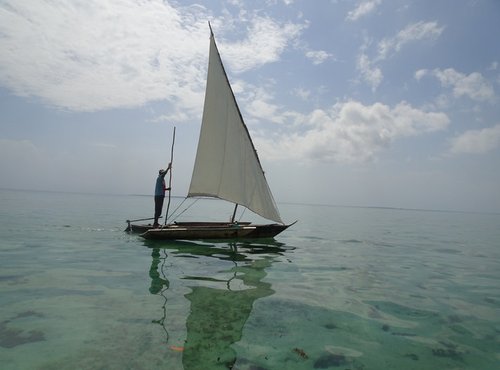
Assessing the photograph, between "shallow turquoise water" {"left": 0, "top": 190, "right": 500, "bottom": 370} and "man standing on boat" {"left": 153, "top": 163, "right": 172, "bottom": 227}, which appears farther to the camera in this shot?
"man standing on boat" {"left": 153, "top": 163, "right": 172, "bottom": 227}

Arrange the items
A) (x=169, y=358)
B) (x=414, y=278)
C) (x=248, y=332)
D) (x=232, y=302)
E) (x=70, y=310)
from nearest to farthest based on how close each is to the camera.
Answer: (x=169, y=358), (x=248, y=332), (x=70, y=310), (x=232, y=302), (x=414, y=278)

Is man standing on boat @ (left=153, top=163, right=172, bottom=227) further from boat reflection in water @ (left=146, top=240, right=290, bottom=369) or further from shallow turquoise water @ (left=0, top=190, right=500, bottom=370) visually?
shallow turquoise water @ (left=0, top=190, right=500, bottom=370)

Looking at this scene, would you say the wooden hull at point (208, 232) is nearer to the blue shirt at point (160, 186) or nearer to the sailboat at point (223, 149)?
the sailboat at point (223, 149)

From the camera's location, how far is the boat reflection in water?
6426 mm

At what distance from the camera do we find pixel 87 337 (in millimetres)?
6730

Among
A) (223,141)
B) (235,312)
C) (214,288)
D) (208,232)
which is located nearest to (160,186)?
(208,232)

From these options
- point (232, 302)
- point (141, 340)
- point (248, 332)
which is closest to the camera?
point (141, 340)

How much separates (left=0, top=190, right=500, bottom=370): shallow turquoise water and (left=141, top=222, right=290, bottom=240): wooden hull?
2.09m

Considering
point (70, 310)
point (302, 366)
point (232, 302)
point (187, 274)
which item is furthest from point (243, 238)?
point (302, 366)

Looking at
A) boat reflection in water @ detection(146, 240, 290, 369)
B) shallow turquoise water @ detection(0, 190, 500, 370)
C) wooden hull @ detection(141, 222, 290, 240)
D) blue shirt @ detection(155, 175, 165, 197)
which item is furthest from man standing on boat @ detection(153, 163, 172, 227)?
shallow turquoise water @ detection(0, 190, 500, 370)

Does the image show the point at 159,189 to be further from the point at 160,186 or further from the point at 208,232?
the point at 208,232

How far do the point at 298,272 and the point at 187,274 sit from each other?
450 cm

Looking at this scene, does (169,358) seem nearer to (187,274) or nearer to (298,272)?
(187,274)

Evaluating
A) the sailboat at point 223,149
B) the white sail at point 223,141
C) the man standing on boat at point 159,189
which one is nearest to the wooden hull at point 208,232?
the sailboat at point 223,149
